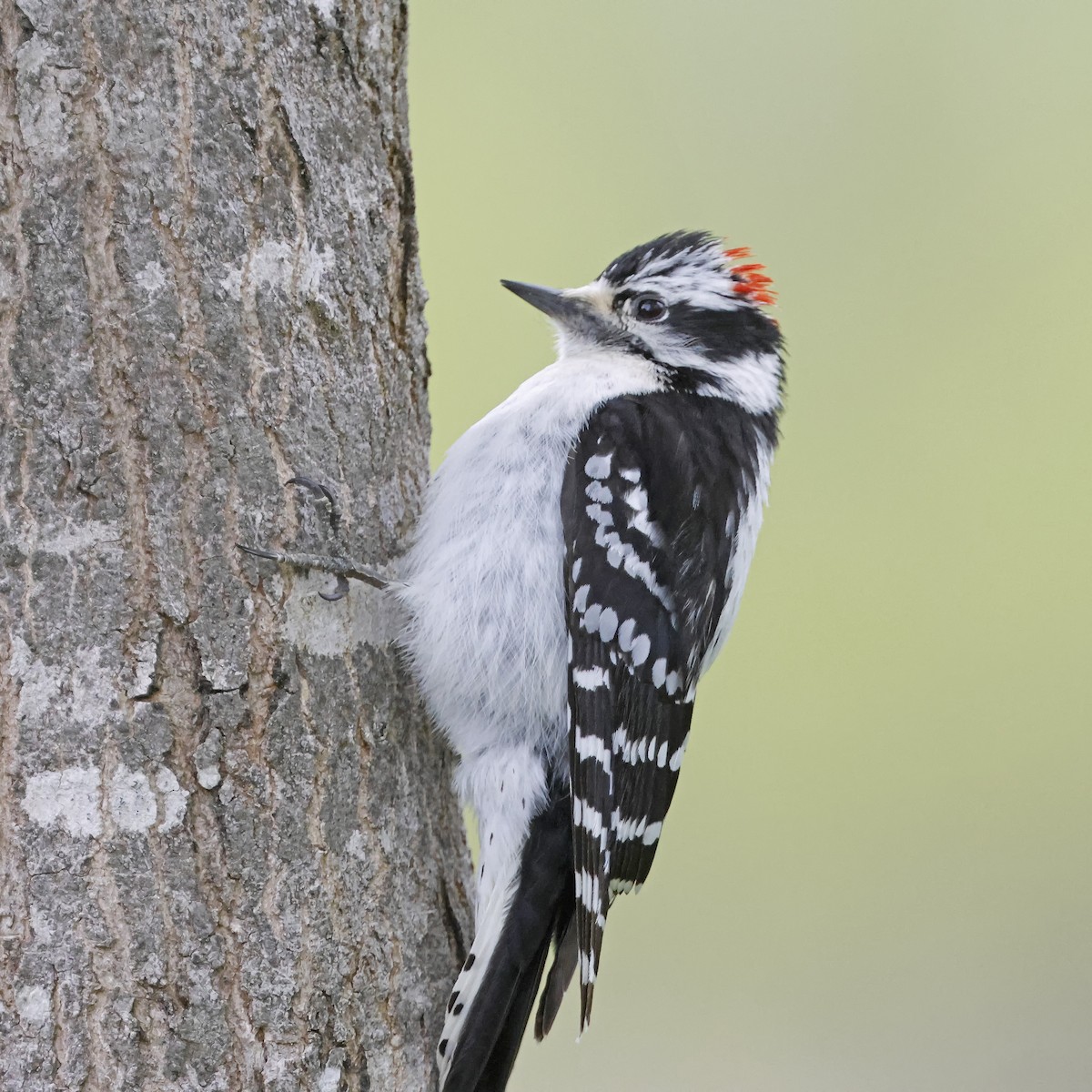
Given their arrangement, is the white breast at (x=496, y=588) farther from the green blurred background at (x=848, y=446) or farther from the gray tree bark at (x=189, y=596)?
the green blurred background at (x=848, y=446)

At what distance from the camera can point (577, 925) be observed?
85.1 inches

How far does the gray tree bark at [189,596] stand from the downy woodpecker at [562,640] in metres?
0.16

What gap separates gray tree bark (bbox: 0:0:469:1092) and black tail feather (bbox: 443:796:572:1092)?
0.25 ft

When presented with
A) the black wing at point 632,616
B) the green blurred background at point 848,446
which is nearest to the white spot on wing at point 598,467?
the black wing at point 632,616

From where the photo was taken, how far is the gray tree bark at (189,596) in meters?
1.72

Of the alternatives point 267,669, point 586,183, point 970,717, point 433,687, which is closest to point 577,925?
point 433,687

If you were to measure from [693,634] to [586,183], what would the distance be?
9.06ft

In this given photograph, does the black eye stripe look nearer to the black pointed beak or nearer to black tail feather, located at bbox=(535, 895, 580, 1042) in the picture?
the black pointed beak

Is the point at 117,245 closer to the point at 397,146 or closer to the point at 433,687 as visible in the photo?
the point at 397,146

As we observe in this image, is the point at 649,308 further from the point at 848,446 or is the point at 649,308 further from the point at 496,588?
the point at 848,446

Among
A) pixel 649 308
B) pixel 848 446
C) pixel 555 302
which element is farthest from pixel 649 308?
pixel 848 446

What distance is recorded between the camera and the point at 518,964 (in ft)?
6.80

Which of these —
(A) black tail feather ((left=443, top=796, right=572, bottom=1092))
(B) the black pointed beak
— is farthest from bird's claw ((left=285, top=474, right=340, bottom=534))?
(B) the black pointed beak

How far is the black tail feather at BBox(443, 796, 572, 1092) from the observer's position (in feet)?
6.48
